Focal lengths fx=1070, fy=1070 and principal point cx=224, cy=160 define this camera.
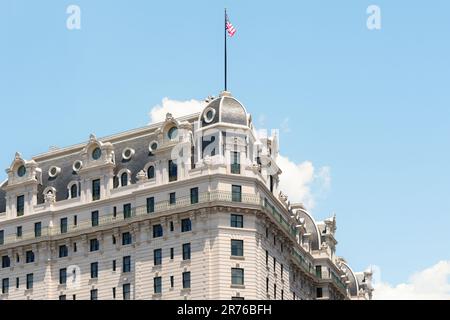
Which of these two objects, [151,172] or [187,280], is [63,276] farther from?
[187,280]

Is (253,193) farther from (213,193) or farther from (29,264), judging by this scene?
(29,264)

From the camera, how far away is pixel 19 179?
136125 millimetres

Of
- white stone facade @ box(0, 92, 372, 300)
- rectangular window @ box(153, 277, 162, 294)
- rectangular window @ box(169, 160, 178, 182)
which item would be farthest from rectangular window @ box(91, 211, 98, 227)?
rectangular window @ box(153, 277, 162, 294)

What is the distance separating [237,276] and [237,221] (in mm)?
6166

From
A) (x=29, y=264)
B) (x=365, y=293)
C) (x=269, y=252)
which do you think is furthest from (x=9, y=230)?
(x=365, y=293)

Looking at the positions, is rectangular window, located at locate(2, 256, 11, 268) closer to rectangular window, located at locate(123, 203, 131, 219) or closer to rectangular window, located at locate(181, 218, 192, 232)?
rectangular window, located at locate(123, 203, 131, 219)

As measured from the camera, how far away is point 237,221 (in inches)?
4653

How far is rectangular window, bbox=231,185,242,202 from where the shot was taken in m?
119

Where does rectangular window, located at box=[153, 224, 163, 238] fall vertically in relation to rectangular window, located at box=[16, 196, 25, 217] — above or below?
below

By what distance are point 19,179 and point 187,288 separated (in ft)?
104

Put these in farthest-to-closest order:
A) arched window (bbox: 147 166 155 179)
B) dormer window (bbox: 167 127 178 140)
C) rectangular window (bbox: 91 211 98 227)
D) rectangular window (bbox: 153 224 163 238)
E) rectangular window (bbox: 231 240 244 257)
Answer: rectangular window (bbox: 91 211 98 227) < arched window (bbox: 147 166 155 179) < dormer window (bbox: 167 127 178 140) < rectangular window (bbox: 153 224 163 238) < rectangular window (bbox: 231 240 244 257)

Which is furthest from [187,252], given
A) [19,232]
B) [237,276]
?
[19,232]

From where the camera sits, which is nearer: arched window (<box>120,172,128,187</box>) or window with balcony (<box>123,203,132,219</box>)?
window with balcony (<box>123,203,132,219</box>)

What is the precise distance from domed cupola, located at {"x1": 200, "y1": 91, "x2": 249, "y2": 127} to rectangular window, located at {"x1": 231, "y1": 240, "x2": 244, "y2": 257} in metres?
13.7
